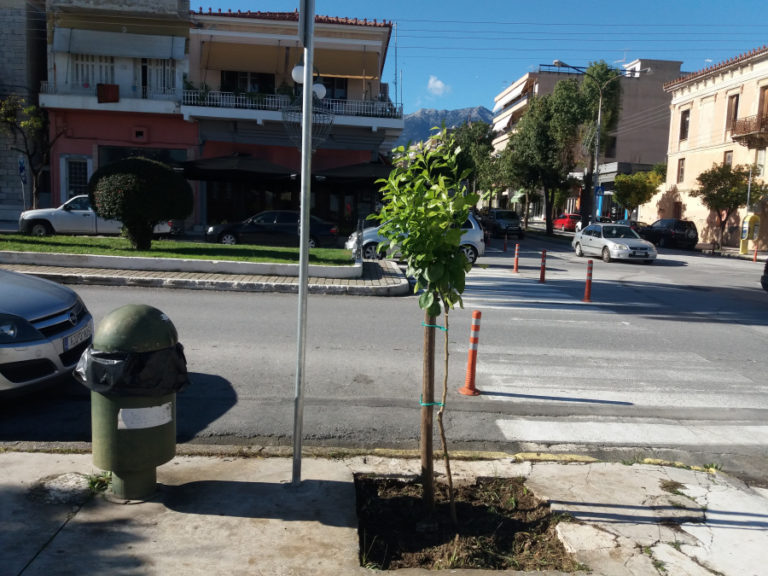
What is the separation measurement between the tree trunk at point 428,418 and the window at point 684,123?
44.2 metres

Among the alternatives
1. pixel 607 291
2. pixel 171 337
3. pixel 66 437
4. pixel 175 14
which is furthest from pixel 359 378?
pixel 175 14

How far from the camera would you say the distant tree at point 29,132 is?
2495 cm

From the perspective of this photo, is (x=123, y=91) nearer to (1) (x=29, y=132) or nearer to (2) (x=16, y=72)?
(1) (x=29, y=132)

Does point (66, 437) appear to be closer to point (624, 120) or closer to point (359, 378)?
point (359, 378)

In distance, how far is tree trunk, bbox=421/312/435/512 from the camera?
12.9ft

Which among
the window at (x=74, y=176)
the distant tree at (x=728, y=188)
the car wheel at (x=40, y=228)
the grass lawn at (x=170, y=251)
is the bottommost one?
the grass lawn at (x=170, y=251)

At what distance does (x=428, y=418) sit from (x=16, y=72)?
29.8 m

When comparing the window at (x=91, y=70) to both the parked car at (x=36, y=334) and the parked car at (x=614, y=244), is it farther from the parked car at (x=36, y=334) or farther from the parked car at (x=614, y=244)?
the parked car at (x=36, y=334)

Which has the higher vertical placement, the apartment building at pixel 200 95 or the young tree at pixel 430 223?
the apartment building at pixel 200 95

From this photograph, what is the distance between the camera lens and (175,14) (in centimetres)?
2572

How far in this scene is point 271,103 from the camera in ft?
84.4

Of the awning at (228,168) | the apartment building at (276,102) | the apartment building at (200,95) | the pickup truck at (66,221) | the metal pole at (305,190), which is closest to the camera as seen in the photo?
the metal pole at (305,190)

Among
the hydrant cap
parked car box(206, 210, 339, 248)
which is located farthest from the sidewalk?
parked car box(206, 210, 339, 248)

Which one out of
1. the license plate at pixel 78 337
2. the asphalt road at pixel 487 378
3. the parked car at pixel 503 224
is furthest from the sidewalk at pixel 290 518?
the parked car at pixel 503 224
